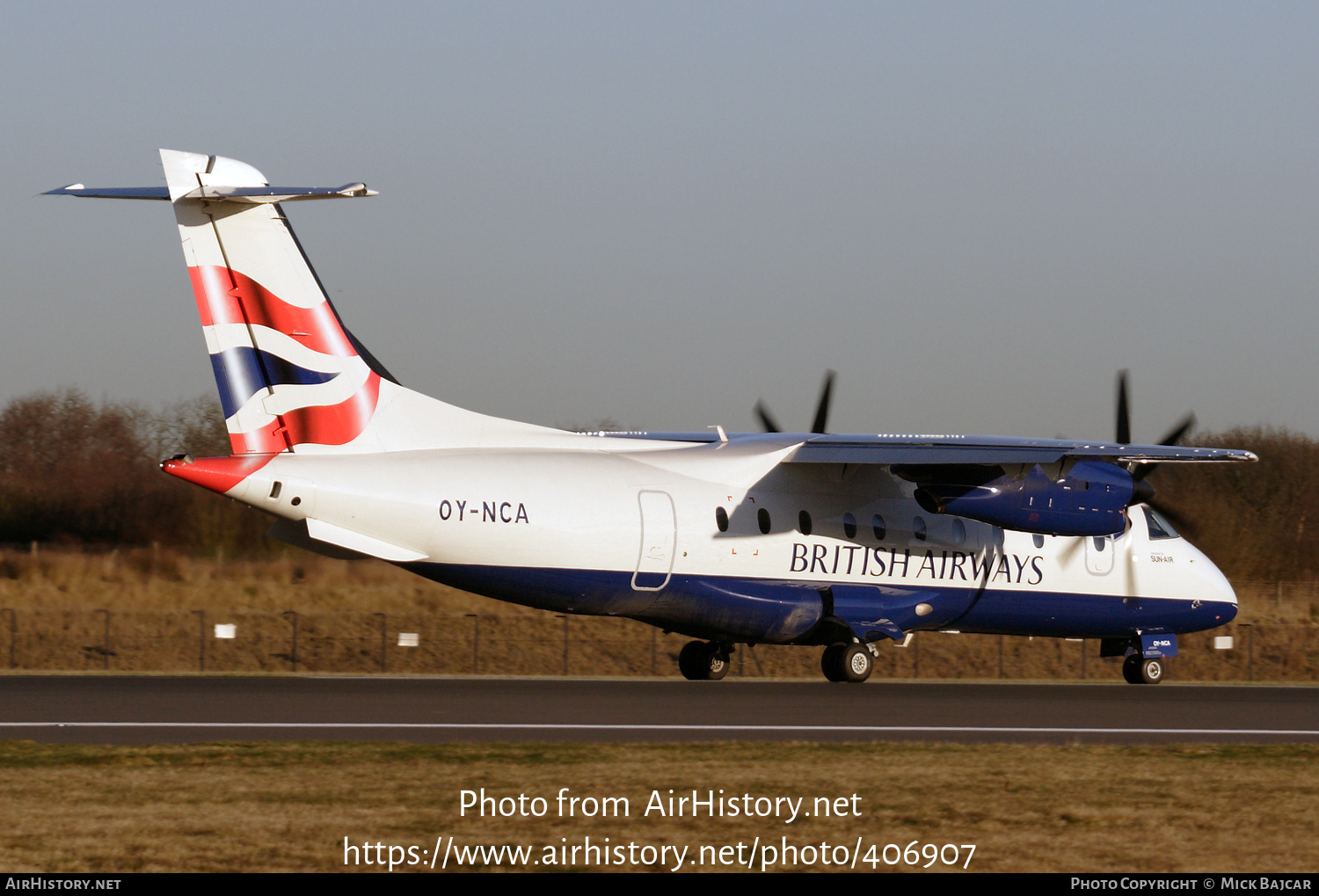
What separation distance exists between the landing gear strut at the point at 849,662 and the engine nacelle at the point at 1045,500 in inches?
110

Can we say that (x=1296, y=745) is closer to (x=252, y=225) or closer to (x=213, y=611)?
(x=252, y=225)

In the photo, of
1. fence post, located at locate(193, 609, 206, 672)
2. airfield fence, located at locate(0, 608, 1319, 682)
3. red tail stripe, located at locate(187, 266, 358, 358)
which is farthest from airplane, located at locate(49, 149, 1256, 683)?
fence post, located at locate(193, 609, 206, 672)

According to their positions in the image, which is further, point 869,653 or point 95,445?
point 95,445

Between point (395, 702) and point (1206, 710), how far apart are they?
1192 centimetres

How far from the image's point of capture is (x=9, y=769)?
14.7 m

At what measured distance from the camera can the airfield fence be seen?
35.0m

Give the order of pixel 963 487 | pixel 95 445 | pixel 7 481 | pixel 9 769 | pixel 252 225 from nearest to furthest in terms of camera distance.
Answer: pixel 9 769 < pixel 252 225 < pixel 963 487 < pixel 7 481 < pixel 95 445

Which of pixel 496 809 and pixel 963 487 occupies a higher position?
pixel 963 487

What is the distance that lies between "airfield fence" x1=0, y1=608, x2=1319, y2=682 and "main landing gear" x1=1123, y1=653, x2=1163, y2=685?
16.2 ft

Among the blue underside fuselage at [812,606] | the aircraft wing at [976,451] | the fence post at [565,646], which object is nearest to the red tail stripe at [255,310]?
the blue underside fuselage at [812,606]

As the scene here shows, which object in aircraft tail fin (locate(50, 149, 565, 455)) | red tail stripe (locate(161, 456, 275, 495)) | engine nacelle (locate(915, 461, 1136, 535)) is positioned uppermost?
aircraft tail fin (locate(50, 149, 565, 455))

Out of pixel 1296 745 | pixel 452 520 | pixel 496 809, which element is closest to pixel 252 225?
pixel 452 520

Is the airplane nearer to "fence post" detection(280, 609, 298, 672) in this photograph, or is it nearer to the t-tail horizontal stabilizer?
the t-tail horizontal stabilizer

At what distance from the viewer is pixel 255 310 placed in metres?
20.4
